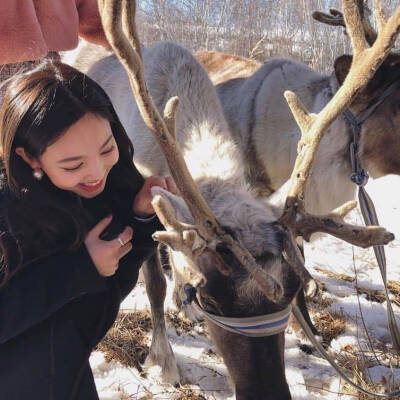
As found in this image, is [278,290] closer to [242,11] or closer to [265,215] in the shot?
[265,215]

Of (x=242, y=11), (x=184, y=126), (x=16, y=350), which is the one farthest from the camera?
(x=242, y=11)

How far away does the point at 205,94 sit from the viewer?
2.60m

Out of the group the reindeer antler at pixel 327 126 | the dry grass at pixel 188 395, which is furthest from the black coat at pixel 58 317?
the dry grass at pixel 188 395

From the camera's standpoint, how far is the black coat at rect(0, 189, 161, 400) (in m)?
1.69

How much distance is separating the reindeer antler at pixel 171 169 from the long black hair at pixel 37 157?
0.19 m

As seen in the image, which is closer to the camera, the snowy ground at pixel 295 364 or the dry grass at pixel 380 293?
the snowy ground at pixel 295 364

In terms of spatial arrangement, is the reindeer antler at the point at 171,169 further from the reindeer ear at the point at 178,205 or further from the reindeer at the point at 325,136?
the reindeer at the point at 325,136

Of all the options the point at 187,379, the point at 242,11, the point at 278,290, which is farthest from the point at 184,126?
the point at 242,11

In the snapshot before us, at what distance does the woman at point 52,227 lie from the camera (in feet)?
5.52

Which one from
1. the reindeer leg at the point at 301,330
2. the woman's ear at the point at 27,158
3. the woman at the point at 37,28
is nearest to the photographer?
the woman's ear at the point at 27,158

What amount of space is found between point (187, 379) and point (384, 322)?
5.14 ft

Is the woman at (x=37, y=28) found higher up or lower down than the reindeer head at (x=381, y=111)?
higher up

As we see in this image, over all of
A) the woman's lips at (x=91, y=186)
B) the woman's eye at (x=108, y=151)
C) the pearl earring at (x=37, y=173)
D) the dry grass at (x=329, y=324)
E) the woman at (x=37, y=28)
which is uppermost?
the woman at (x=37, y=28)

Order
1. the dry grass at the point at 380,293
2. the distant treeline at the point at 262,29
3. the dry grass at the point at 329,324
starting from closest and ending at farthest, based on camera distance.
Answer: the dry grass at the point at 329,324, the dry grass at the point at 380,293, the distant treeline at the point at 262,29
